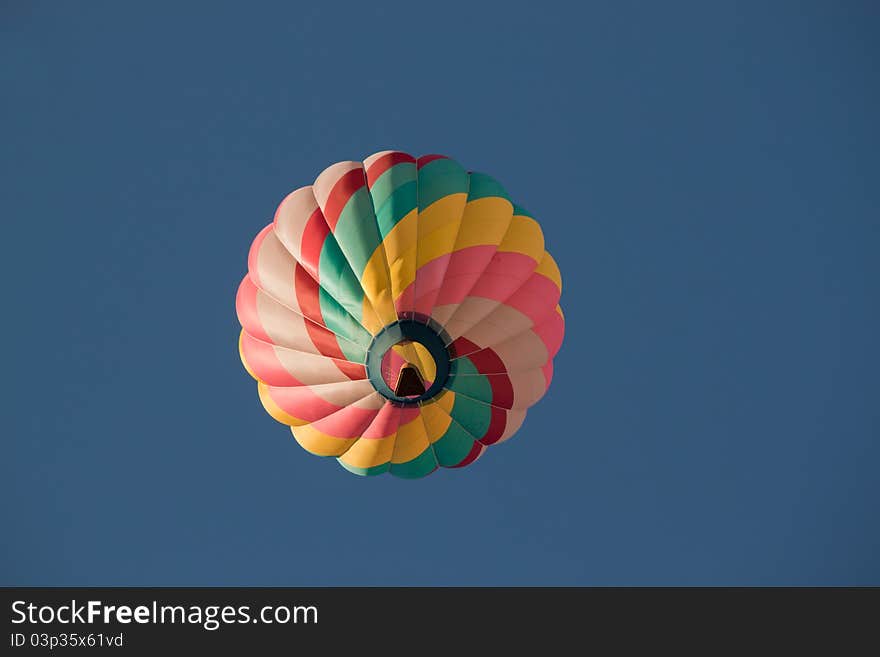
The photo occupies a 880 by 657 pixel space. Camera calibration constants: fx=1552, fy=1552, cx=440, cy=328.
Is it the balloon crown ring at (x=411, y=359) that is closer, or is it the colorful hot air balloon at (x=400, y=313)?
the balloon crown ring at (x=411, y=359)

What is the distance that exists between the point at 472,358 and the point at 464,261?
1.16 metres

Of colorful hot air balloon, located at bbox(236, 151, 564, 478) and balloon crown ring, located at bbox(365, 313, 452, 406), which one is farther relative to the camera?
colorful hot air balloon, located at bbox(236, 151, 564, 478)

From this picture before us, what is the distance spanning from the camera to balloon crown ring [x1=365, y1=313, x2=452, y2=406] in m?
18.1

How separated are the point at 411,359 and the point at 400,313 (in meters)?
1.19

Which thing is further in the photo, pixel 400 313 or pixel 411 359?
pixel 411 359

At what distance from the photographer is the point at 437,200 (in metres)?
18.7

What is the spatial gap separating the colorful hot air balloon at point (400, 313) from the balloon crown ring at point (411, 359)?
2 centimetres

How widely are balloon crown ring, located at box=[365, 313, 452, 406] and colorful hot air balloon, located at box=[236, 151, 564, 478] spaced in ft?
0.06

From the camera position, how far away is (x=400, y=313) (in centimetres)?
1812

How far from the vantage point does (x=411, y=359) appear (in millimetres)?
19172

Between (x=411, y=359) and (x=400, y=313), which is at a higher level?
(x=411, y=359)

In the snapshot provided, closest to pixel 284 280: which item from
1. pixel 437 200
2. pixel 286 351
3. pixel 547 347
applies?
pixel 286 351

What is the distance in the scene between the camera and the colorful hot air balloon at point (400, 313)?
1831 centimetres
